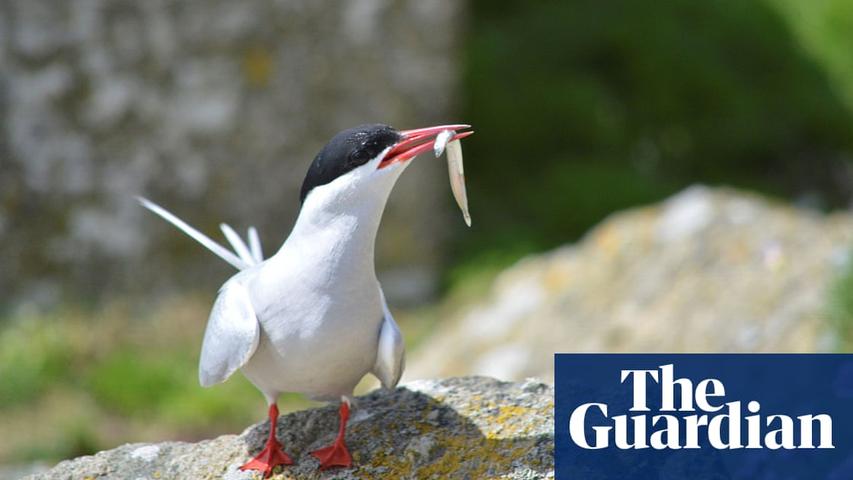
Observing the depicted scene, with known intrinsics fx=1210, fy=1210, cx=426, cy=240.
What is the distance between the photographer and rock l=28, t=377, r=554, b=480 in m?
2.70

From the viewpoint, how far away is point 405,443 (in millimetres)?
2771

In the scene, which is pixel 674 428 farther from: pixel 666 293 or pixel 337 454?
pixel 666 293

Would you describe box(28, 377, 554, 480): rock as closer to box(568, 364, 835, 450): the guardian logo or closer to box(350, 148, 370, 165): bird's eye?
box(568, 364, 835, 450): the guardian logo

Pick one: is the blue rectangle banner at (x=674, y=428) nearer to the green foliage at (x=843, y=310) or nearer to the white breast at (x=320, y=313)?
the white breast at (x=320, y=313)

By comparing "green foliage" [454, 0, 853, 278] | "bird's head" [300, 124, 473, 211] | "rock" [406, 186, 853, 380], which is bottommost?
"bird's head" [300, 124, 473, 211]

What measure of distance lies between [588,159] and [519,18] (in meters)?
1.22

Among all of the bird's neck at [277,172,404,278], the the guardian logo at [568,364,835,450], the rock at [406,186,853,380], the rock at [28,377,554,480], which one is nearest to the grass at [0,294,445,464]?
the rock at [406,186,853,380]

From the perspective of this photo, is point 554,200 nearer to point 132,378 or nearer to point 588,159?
point 588,159

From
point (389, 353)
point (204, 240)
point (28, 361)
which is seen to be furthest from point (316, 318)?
point (28, 361)

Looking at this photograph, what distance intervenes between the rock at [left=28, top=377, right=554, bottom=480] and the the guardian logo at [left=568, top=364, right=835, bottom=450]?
12cm

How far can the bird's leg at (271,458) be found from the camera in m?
2.71

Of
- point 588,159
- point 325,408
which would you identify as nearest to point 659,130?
point 588,159

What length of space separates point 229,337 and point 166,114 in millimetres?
3412

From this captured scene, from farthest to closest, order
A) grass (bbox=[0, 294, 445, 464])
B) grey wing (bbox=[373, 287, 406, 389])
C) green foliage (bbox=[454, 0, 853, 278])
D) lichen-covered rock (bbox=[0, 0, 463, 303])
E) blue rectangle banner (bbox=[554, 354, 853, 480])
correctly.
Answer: green foliage (bbox=[454, 0, 853, 278]), lichen-covered rock (bbox=[0, 0, 463, 303]), grass (bbox=[0, 294, 445, 464]), blue rectangle banner (bbox=[554, 354, 853, 480]), grey wing (bbox=[373, 287, 406, 389])
